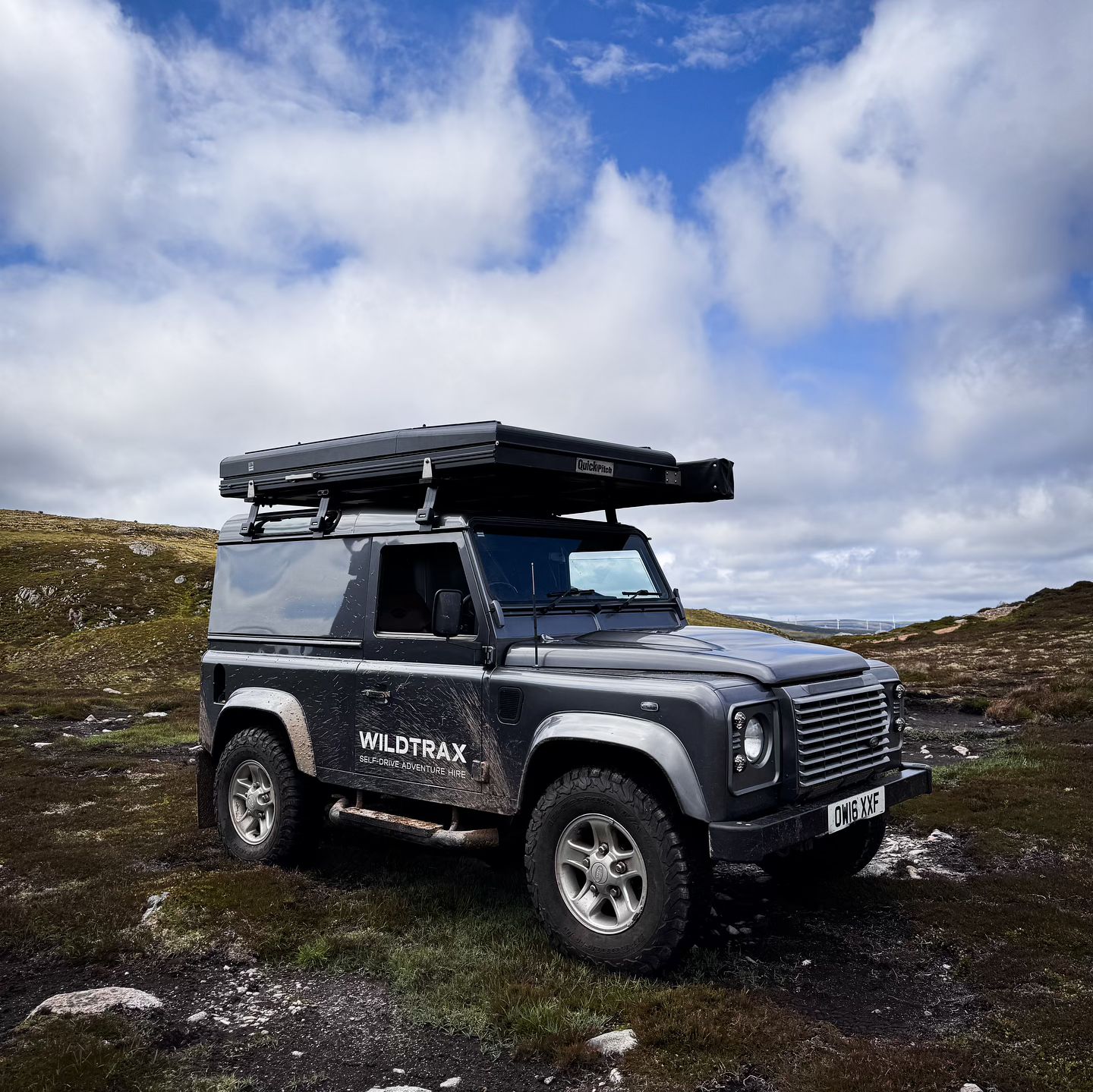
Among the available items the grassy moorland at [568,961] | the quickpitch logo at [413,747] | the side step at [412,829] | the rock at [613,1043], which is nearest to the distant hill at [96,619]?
the grassy moorland at [568,961]

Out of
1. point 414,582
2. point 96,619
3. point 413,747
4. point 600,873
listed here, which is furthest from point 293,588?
point 96,619

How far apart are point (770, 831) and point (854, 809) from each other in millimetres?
907

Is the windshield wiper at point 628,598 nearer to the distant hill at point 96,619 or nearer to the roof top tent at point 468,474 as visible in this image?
the roof top tent at point 468,474

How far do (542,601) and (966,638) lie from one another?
32.6m

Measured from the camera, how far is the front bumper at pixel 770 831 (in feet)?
14.7

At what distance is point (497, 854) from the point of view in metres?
6.06

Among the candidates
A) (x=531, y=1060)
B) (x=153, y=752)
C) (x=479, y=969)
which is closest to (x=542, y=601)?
(x=479, y=969)

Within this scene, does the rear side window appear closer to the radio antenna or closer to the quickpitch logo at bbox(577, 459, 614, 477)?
the radio antenna

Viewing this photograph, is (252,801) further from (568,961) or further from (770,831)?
(770,831)

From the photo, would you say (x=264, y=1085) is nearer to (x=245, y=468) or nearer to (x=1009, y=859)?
(x=245, y=468)

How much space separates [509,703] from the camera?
5.51m

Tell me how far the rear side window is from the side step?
4.11ft

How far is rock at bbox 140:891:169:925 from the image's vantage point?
5.85 meters

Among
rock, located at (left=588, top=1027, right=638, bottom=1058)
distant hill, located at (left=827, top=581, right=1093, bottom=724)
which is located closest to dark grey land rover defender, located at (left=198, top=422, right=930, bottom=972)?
rock, located at (left=588, top=1027, right=638, bottom=1058)
